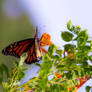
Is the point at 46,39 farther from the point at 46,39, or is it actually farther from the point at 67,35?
the point at 67,35

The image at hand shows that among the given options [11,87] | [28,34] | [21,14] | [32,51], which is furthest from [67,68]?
[21,14]

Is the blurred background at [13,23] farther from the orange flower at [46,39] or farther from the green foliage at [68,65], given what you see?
the green foliage at [68,65]

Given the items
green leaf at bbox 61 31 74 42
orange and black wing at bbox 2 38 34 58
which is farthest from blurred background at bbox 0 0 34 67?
green leaf at bbox 61 31 74 42

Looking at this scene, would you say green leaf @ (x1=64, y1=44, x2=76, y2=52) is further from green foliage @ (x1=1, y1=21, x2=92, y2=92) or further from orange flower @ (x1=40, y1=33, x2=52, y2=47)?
orange flower @ (x1=40, y1=33, x2=52, y2=47)

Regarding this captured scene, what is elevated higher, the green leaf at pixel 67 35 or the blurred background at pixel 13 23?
the blurred background at pixel 13 23

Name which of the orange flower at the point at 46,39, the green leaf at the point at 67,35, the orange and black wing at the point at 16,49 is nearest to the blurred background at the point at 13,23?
the orange and black wing at the point at 16,49

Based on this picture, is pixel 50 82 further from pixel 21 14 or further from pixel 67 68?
pixel 21 14

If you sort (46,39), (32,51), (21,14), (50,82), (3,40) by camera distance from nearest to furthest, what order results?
(50,82)
(46,39)
(32,51)
(3,40)
(21,14)

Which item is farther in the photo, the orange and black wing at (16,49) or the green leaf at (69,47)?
the orange and black wing at (16,49)

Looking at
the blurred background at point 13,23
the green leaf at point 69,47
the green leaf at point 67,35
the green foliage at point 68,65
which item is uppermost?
the blurred background at point 13,23

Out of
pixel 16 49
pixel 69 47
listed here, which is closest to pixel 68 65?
pixel 69 47

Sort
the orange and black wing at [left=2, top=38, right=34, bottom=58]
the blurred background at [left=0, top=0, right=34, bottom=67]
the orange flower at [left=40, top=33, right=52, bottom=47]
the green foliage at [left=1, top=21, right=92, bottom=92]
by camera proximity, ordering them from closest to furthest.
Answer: the green foliage at [left=1, top=21, right=92, bottom=92], the orange flower at [left=40, top=33, right=52, bottom=47], the orange and black wing at [left=2, top=38, right=34, bottom=58], the blurred background at [left=0, top=0, right=34, bottom=67]
